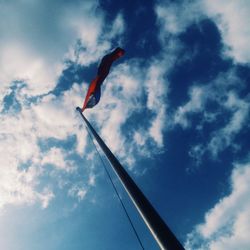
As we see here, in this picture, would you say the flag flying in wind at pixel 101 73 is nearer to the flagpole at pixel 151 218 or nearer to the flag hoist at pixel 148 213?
the flag hoist at pixel 148 213

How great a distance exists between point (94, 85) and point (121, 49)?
102 inches

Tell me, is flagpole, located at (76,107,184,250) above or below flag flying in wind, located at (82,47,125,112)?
below

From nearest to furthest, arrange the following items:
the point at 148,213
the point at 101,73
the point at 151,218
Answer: the point at 151,218 → the point at 148,213 → the point at 101,73

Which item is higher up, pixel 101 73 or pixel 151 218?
pixel 101 73

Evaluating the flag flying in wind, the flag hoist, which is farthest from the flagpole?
the flag flying in wind

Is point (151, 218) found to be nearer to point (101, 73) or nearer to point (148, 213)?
point (148, 213)

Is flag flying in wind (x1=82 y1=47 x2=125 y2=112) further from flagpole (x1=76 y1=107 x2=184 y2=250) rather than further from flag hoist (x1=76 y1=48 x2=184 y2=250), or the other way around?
flagpole (x1=76 y1=107 x2=184 y2=250)

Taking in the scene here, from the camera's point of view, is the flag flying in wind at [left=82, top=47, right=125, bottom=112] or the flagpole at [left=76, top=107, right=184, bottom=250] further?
the flag flying in wind at [left=82, top=47, right=125, bottom=112]

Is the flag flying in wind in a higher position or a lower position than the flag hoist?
higher

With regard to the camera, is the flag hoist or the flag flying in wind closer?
the flag hoist

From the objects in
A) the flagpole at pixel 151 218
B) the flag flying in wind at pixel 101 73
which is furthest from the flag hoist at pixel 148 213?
the flag flying in wind at pixel 101 73

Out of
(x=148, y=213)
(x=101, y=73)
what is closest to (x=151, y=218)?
(x=148, y=213)

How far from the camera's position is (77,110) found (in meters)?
14.4

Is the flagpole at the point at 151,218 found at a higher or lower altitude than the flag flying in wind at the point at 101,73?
lower
